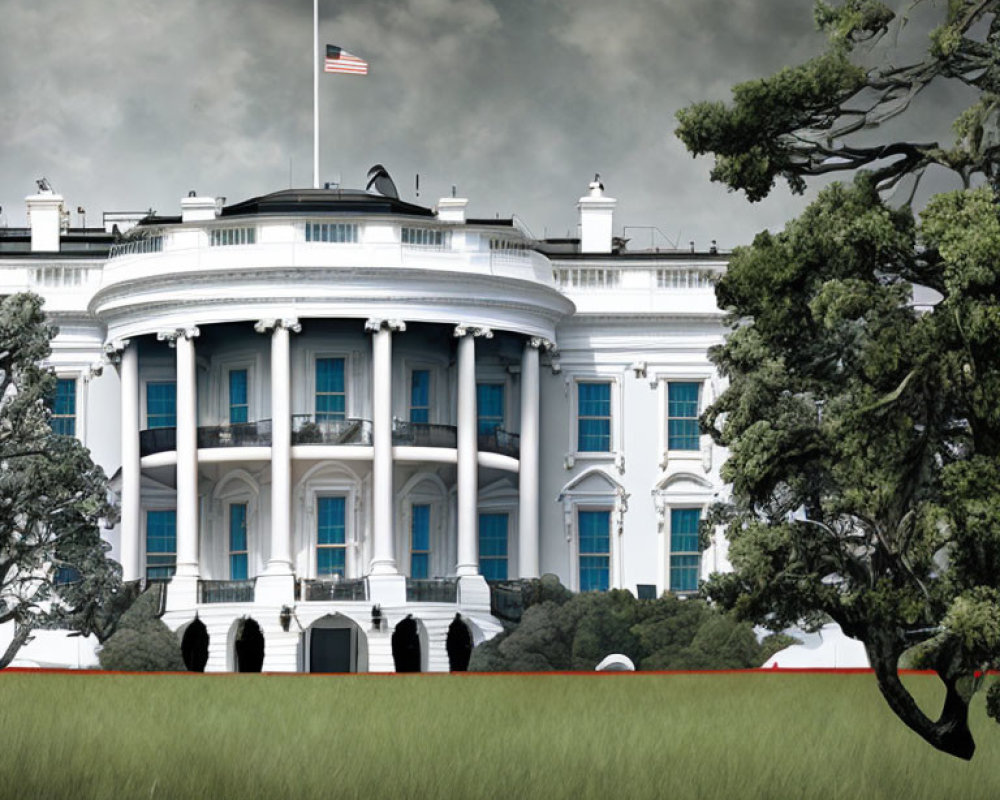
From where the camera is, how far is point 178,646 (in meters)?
62.6

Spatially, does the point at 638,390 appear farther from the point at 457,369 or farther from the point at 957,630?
the point at 957,630

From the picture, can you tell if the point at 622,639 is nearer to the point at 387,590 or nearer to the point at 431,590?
the point at 431,590

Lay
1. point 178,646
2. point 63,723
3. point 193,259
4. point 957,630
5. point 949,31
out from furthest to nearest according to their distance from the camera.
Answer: point 193,259
point 178,646
point 63,723
point 949,31
point 957,630

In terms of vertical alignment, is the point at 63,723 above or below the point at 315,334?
below

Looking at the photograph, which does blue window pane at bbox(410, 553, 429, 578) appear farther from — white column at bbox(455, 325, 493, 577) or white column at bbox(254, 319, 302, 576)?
white column at bbox(254, 319, 302, 576)

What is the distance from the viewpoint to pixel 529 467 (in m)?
68.9

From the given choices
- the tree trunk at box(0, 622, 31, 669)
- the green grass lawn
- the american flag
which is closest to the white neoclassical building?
the american flag

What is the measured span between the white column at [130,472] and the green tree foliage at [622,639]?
10.7 metres

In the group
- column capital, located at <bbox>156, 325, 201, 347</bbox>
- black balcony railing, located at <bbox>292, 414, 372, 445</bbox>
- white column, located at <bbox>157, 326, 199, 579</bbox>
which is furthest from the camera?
column capital, located at <bbox>156, 325, 201, 347</bbox>

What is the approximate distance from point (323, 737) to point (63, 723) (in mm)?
4574

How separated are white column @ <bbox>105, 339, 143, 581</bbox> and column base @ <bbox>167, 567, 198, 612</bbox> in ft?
6.84

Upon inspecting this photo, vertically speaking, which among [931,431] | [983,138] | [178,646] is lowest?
[178,646]

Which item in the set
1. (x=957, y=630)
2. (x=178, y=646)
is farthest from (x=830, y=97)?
(x=178, y=646)

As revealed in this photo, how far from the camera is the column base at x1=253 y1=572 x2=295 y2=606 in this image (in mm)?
64113
